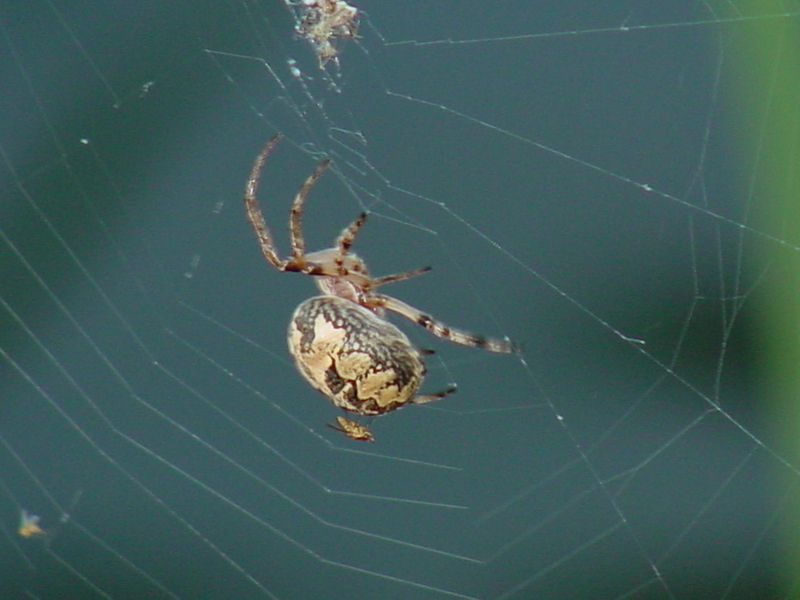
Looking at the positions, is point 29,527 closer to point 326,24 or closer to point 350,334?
point 350,334

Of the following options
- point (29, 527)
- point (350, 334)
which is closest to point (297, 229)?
point (350, 334)

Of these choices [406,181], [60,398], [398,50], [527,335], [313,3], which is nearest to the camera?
[313,3]

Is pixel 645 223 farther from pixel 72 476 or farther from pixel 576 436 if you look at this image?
pixel 72 476

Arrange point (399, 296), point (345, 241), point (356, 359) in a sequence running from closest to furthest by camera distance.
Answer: point (356, 359)
point (345, 241)
point (399, 296)

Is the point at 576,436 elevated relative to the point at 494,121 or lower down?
lower down

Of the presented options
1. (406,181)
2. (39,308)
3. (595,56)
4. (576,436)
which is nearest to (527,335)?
(576,436)

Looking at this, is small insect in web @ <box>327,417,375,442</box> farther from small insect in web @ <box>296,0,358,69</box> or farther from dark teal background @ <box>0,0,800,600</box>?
small insect in web @ <box>296,0,358,69</box>
